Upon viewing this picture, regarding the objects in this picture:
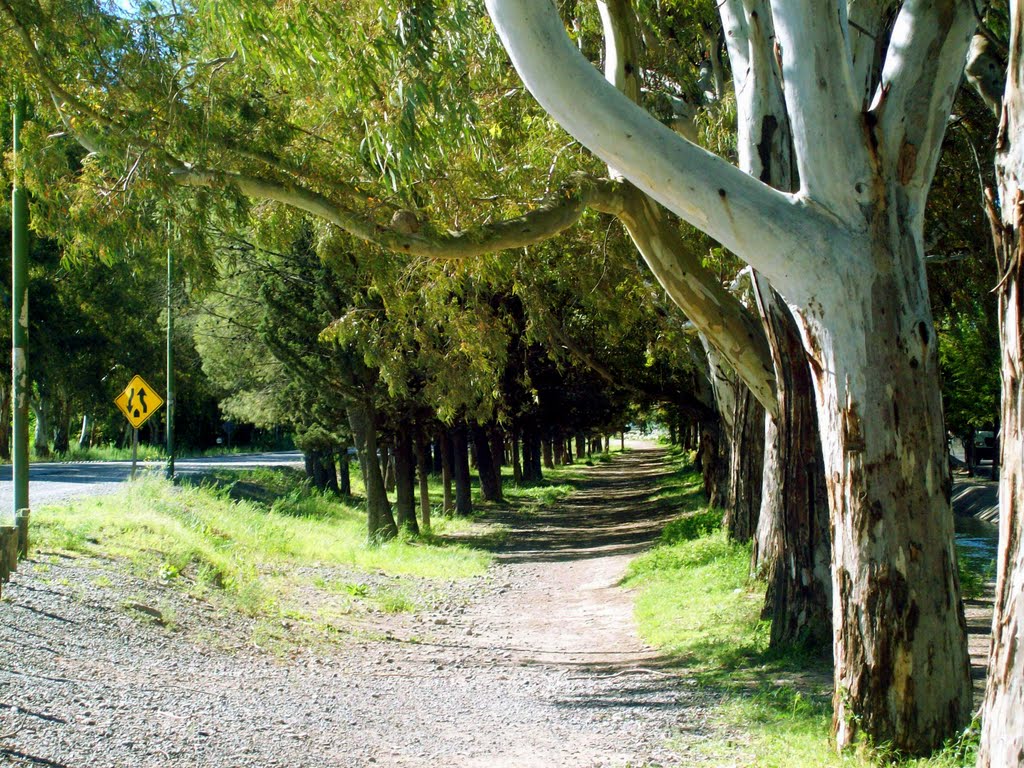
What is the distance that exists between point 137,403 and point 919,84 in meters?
21.0

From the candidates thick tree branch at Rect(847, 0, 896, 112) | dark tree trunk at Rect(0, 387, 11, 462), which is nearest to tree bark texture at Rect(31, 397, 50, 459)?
dark tree trunk at Rect(0, 387, 11, 462)

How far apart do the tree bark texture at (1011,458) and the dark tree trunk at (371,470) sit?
2257 centimetres

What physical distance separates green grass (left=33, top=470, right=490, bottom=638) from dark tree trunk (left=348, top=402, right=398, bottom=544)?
529mm

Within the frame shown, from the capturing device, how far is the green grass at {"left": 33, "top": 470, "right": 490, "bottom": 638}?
13828 mm

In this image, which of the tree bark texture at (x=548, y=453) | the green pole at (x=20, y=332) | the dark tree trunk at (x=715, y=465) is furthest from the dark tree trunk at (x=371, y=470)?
the tree bark texture at (x=548, y=453)

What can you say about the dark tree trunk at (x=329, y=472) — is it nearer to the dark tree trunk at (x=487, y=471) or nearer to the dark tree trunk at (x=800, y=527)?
the dark tree trunk at (x=487, y=471)

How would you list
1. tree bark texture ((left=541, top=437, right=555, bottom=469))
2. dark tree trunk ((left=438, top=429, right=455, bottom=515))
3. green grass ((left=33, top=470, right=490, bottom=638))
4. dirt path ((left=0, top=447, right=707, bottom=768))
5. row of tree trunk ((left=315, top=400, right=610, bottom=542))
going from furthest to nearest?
1. tree bark texture ((left=541, top=437, right=555, bottom=469))
2. dark tree trunk ((left=438, top=429, right=455, bottom=515))
3. row of tree trunk ((left=315, top=400, right=610, bottom=542))
4. green grass ((left=33, top=470, right=490, bottom=638))
5. dirt path ((left=0, top=447, right=707, bottom=768))

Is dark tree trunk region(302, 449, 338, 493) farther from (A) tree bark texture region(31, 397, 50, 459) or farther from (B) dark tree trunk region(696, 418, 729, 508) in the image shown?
(B) dark tree trunk region(696, 418, 729, 508)

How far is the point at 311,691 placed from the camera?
9.68 m

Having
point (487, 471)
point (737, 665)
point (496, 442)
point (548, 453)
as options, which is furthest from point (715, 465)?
point (548, 453)

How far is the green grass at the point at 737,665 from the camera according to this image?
7.04 metres

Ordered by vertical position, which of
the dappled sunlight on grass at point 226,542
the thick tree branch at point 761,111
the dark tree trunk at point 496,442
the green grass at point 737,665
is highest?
the thick tree branch at point 761,111

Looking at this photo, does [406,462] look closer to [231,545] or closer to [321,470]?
[231,545]

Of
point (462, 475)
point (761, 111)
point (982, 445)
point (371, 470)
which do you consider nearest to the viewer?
point (761, 111)
